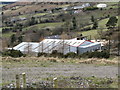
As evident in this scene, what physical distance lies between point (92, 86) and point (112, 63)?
6431 millimetres

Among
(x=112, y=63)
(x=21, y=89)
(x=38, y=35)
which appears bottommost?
(x=38, y=35)

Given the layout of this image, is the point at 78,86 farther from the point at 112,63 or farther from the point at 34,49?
the point at 34,49

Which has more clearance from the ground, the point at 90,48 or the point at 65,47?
the point at 65,47

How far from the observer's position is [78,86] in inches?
376

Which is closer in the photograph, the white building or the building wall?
the white building

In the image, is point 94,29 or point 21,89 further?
point 94,29

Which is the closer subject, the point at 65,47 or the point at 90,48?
the point at 65,47

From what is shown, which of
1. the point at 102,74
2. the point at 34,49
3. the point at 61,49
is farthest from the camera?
the point at 34,49

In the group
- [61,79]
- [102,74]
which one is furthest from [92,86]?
[102,74]

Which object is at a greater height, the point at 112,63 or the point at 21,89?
the point at 21,89

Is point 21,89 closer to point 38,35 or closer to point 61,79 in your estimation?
point 61,79

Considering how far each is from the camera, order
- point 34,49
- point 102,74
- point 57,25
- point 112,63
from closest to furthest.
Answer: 1. point 102,74
2. point 112,63
3. point 34,49
4. point 57,25

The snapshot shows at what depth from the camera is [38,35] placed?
205 feet

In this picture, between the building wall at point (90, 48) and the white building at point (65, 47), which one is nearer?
the white building at point (65, 47)
